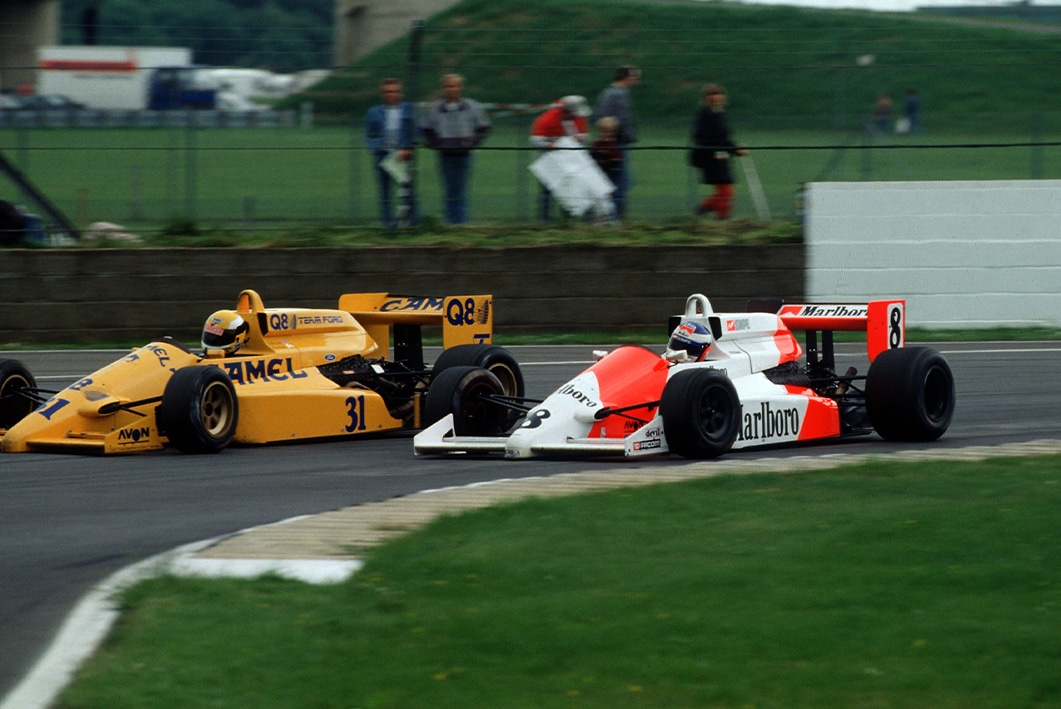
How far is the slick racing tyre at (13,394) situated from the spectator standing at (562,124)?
8.51 metres

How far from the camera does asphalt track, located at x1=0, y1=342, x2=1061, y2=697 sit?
682 cm

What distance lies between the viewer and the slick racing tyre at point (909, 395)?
431 inches

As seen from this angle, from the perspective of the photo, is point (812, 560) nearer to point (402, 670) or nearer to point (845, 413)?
point (402, 670)

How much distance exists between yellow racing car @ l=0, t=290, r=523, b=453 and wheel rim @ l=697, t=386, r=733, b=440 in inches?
88.7

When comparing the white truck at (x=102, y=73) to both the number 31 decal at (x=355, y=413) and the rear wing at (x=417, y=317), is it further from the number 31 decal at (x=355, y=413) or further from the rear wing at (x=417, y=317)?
the number 31 decal at (x=355, y=413)

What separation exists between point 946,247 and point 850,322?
643 cm

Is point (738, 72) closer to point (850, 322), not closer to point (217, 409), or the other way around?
point (850, 322)

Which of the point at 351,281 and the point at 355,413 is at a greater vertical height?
the point at 351,281

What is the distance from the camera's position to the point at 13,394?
37.3 feet

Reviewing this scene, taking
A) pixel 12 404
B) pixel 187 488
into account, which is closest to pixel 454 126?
pixel 12 404

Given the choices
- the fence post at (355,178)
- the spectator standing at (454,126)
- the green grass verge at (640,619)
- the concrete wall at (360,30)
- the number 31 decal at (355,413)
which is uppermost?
the concrete wall at (360,30)

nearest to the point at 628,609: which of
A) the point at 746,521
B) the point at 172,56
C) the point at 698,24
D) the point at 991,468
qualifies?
the point at 746,521

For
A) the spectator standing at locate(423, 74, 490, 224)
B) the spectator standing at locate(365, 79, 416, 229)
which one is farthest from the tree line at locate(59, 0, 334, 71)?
the spectator standing at locate(423, 74, 490, 224)

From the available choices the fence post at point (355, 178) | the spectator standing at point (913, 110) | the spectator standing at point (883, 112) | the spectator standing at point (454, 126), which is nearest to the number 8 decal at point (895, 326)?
the spectator standing at point (454, 126)
